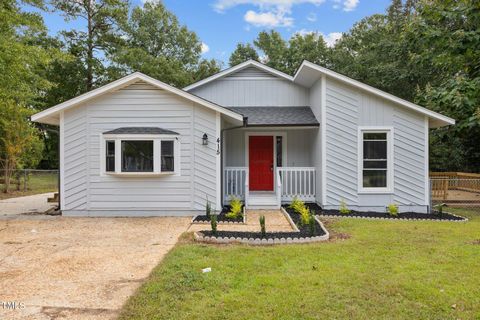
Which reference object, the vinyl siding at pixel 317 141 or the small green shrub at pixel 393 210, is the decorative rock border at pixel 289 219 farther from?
the small green shrub at pixel 393 210

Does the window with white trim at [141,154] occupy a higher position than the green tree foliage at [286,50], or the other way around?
the green tree foliage at [286,50]

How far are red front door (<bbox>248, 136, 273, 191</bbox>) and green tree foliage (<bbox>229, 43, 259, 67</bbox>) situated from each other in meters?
22.3

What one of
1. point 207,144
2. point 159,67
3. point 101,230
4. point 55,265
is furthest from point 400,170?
point 159,67

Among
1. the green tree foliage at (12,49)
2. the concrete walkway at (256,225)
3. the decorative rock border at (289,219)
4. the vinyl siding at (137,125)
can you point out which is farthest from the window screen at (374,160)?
the green tree foliage at (12,49)

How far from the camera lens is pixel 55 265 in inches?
196

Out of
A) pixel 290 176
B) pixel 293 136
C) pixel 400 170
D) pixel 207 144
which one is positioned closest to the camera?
pixel 207 144

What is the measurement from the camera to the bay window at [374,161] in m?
9.73

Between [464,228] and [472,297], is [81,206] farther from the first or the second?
[464,228]

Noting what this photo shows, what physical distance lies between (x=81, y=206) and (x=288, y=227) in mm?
5745

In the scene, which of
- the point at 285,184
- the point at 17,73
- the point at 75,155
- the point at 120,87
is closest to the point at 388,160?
the point at 285,184

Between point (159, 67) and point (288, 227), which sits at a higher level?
point (159, 67)

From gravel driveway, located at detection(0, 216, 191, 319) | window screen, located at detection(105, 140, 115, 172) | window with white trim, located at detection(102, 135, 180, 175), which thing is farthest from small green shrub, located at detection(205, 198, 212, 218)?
window screen, located at detection(105, 140, 115, 172)

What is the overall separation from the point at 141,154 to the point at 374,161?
21.8 ft

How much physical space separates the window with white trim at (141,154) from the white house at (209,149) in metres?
0.03
